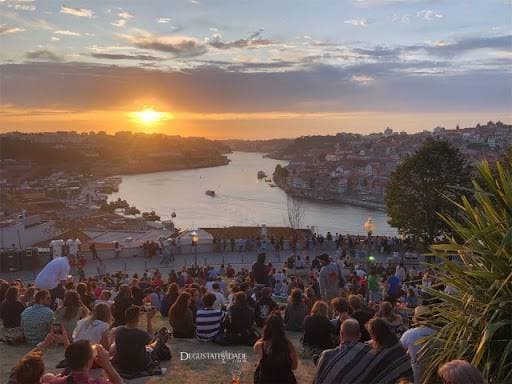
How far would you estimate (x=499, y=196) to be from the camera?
3516 millimetres

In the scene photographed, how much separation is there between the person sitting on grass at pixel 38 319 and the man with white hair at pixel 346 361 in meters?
3.54

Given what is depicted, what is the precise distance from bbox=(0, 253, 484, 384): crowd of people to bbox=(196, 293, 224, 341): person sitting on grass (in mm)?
11

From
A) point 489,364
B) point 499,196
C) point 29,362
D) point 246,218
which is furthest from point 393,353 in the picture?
point 246,218

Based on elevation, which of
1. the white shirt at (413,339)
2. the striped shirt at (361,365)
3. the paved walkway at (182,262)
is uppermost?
the striped shirt at (361,365)

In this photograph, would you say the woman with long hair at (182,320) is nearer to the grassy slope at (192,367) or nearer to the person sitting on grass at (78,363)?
the grassy slope at (192,367)

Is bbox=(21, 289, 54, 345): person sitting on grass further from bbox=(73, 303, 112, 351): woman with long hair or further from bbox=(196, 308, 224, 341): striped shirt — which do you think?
bbox=(196, 308, 224, 341): striped shirt

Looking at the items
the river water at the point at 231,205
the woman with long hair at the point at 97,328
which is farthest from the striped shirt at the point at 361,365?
the river water at the point at 231,205

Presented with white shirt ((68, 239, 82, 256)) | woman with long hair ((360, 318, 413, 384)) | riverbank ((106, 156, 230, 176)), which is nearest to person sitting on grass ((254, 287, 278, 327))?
woman with long hair ((360, 318, 413, 384))

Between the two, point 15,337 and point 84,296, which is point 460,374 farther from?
point 84,296

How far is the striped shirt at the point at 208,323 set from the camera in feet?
21.3

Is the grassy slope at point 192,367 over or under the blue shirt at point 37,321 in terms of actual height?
under

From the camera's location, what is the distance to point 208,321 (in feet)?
21.3

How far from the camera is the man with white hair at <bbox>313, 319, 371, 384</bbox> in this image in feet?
12.0

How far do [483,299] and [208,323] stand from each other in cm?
376
